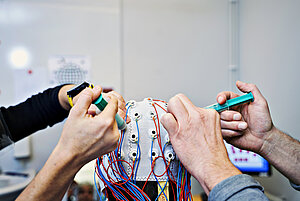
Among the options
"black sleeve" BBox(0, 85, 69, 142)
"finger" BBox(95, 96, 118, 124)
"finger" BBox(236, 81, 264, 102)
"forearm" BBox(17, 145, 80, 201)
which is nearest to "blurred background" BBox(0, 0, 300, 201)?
"black sleeve" BBox(0, 85, 69, 142)

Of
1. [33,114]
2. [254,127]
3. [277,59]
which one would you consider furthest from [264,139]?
[33,114]

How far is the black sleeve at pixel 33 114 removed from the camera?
1.03 metres

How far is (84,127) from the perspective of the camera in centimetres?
51

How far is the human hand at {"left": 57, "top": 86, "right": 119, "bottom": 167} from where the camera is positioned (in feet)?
1.67

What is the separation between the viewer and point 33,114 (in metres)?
1.04

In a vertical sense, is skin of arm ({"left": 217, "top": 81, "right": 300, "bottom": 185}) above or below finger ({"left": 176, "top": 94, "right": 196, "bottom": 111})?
below

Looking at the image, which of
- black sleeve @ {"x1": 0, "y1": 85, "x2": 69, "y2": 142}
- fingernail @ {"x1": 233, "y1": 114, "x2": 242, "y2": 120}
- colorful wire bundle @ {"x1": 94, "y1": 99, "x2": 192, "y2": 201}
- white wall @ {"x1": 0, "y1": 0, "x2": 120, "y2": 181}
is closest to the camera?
colorful wire bundle @ {"x1": 94, "y1": 99, "x2": 192, "y2": 201}

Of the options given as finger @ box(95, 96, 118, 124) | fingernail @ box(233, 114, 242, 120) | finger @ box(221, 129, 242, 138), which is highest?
finger @ box(95, 96, 118, 124)

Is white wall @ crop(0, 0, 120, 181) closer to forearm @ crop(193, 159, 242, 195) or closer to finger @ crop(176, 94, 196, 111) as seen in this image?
finger @ crop(176, 94, 196, 111)

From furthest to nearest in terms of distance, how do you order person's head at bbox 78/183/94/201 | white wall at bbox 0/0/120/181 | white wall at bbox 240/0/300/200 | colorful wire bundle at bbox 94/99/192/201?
white wall at bbox 0/0/120/181
person's head at bbox 78/183/94/201
white wall at bbox 240/0/300/200
colorful wire bundle at bbox 94/99/192/201

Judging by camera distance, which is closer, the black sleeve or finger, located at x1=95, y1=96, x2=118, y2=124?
finger, located at x1=95, y1=96, x2=118, y2=124

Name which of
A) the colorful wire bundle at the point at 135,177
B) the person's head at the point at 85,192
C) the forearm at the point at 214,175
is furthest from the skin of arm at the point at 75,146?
the person's head at the point at 85,192

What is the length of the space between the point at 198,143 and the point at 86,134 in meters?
0.27

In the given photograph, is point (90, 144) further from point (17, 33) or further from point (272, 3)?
point (17, 33)
